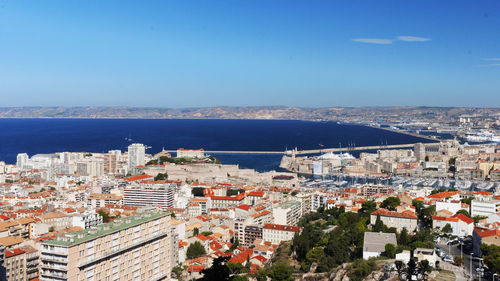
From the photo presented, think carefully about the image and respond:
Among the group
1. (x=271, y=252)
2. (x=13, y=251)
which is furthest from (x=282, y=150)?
(x=13, y=251)

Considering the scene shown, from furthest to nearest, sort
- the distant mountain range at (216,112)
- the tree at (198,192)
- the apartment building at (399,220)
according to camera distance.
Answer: the distant mountain range at (216,112)
the tree at (198,192)
the apartment building at (399,220)

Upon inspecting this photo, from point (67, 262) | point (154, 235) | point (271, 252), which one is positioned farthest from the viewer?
point (271, 252)

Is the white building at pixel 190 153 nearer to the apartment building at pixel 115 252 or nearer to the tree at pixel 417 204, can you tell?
the tree at pixel 417 204

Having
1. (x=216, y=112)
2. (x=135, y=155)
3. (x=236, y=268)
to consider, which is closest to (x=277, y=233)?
(x=236, y=268)

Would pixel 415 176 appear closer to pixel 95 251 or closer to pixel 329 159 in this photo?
pixel 329 159

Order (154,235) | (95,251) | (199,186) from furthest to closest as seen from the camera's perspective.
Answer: (199,186) < (154,235) < (95,251)

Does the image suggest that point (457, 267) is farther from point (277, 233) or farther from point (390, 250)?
point (277, 233)

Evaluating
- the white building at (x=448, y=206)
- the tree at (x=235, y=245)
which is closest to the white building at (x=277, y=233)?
the tree at (x=235, y=245)
